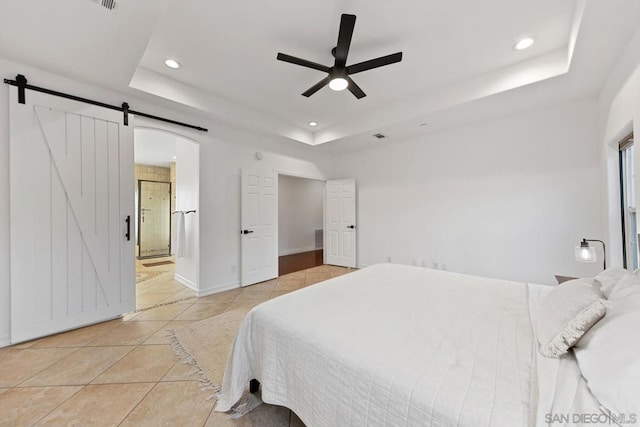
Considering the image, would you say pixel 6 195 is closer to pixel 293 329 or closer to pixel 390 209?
pixel 293 329

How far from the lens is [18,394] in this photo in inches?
65.5

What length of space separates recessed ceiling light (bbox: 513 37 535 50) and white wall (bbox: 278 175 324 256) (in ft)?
18.1

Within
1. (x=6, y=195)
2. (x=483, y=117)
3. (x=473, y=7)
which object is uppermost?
(x=473, y=7)

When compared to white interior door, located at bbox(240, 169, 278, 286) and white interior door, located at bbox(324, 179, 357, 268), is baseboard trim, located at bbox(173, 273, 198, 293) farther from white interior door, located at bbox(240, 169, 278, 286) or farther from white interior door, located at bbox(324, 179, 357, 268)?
white interior door, located at bbox(324, 179, 357, 268)

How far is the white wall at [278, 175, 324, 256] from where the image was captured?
7133 mm

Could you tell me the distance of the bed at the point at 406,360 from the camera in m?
0.78

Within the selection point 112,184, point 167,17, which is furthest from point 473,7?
point 112,184

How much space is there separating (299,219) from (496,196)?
511 cm

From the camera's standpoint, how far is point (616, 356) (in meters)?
0.75

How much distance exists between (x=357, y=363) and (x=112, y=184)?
3.23 meters

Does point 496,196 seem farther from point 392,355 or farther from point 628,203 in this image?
point 392,355

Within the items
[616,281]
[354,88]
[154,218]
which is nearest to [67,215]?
[354,88]

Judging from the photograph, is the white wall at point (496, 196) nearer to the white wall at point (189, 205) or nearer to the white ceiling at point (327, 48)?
the white ceiling at point (327, 48)

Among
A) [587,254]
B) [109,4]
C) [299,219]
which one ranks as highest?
[109,4]
